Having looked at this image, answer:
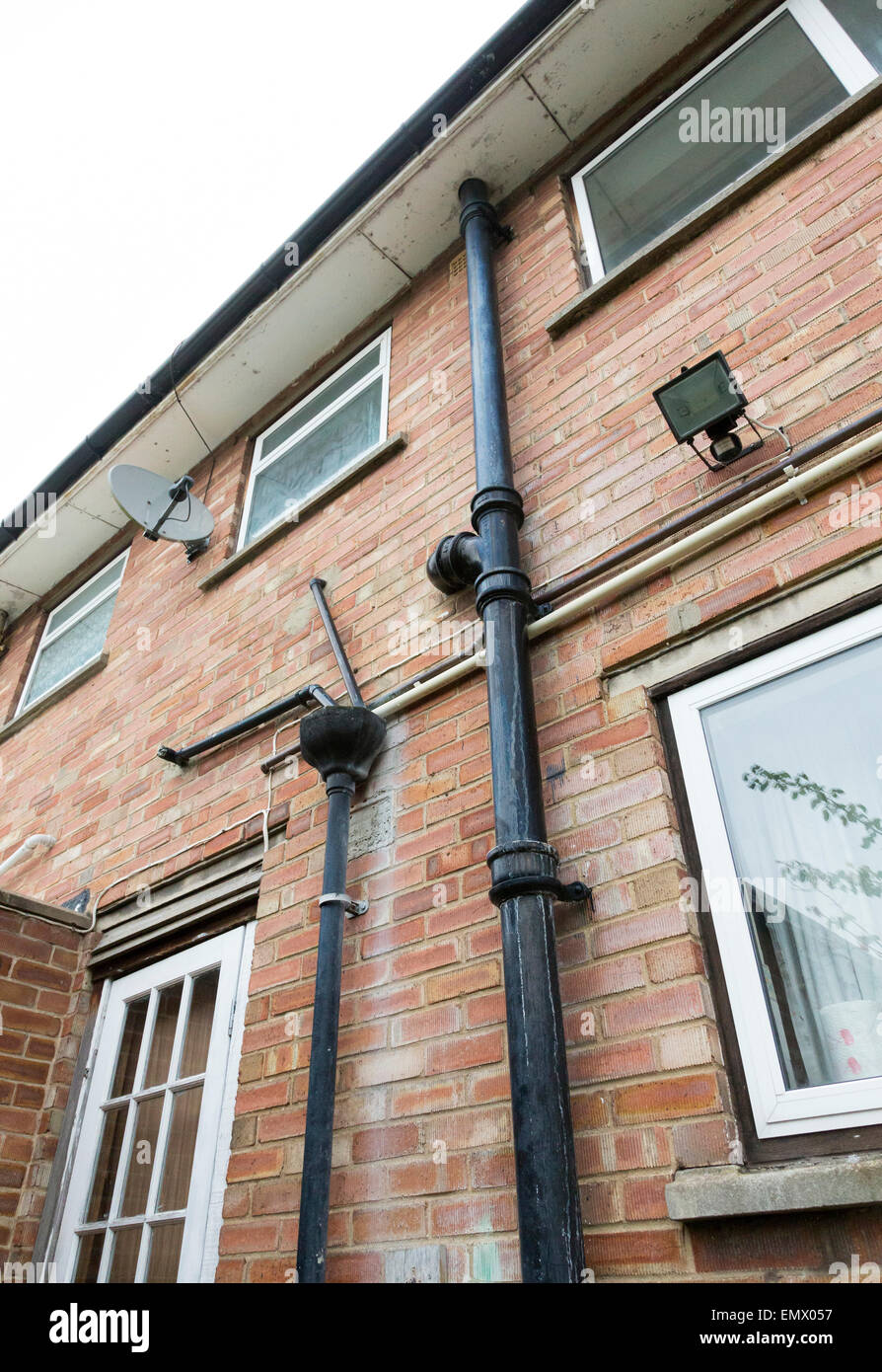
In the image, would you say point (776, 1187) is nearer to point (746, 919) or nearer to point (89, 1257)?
point (746, 919)

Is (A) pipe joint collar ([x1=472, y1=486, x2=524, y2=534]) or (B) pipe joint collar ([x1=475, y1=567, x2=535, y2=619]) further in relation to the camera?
(A) pipe joint collar ([x1=472, y1=486, x2=524, y2=534])

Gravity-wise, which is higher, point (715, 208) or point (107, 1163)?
point (715, 208)

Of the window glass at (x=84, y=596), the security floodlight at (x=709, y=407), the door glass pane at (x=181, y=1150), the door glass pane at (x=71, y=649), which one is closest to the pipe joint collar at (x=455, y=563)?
the security floodlight at (x=709, y=407)

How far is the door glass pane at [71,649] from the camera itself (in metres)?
5.90

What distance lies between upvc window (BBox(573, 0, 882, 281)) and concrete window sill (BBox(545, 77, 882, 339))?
79 millimetres

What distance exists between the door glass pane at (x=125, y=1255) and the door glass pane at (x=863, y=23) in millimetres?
4789

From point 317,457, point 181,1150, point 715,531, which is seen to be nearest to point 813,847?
point 715,531

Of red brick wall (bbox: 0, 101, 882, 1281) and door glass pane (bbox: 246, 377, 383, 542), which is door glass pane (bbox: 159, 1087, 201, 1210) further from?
door glass pane (bbox: 246, 377, 383, 542)

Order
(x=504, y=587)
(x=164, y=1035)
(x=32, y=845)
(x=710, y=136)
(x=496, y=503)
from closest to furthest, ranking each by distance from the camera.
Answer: (x=504, y=587), (x=496, y=503), (x=164, y=1035), (x=710, y=136), (x=32, y=845)

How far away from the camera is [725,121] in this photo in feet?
12.6

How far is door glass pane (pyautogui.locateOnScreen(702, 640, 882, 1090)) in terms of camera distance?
6.29ft

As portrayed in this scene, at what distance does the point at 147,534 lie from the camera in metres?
4.84

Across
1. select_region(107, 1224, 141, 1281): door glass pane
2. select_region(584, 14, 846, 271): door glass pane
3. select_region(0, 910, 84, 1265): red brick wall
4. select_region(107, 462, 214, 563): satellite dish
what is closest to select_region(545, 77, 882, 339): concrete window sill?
select_region(584, 14, 846, 271): door glass pane

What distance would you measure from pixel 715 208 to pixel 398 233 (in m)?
1.89
